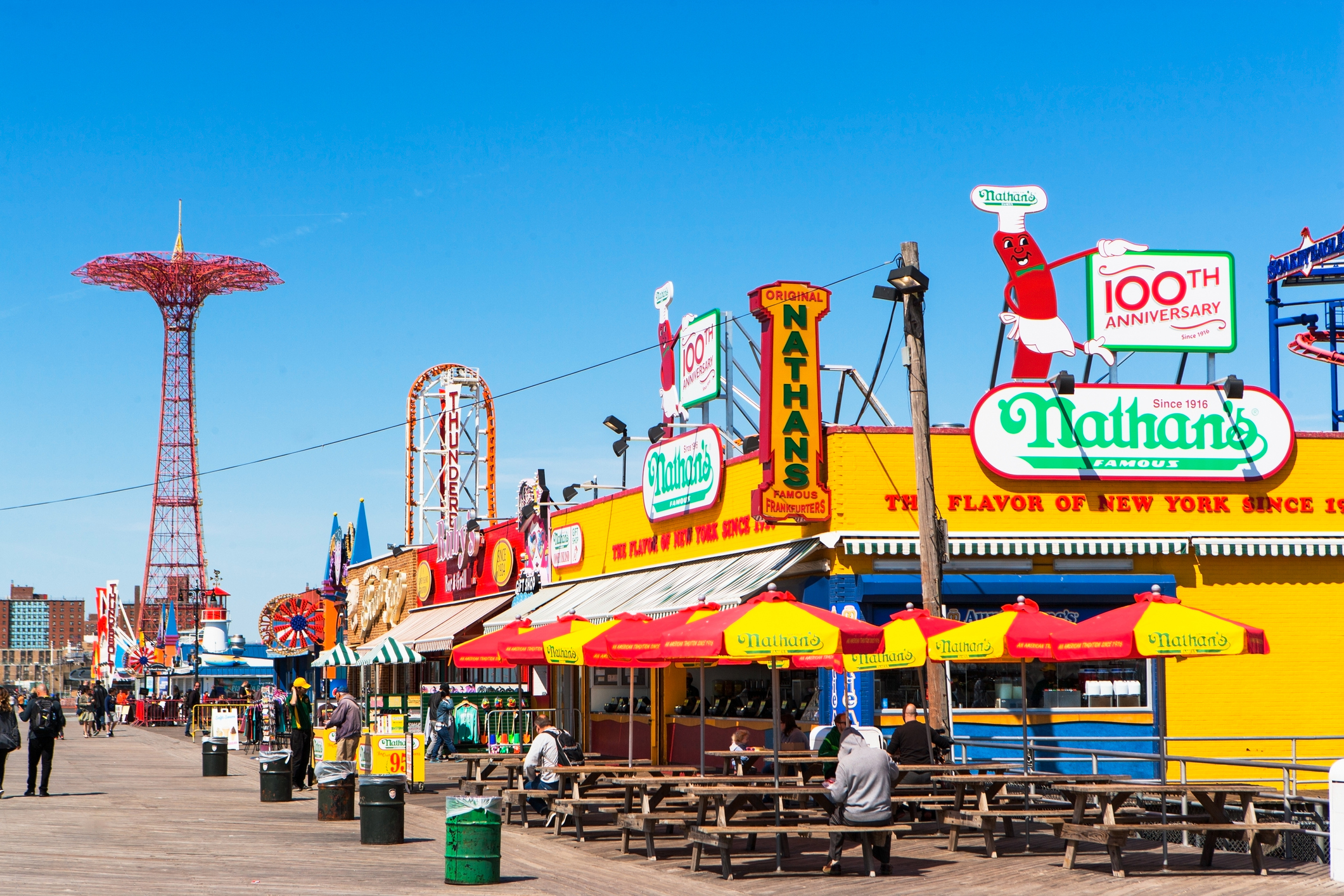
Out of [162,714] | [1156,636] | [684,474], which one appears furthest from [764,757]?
[162,714]

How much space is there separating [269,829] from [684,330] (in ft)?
40.7

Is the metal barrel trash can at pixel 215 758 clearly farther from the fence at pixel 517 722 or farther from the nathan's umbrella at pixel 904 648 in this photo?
the nathan's umbrella at pixel 904 648

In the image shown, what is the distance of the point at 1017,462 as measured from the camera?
22.3 m

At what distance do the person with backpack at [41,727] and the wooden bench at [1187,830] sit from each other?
629 inches

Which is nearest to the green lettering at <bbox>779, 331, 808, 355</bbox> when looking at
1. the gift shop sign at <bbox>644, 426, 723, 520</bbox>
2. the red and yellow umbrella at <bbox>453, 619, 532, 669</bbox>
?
the gift shop sign at <bbox>644, 426, 723, 520</bbox>

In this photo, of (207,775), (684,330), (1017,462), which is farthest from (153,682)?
(1017,462)

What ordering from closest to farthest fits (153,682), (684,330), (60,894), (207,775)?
(60,894) → (684,330) → (207,775) → (153,682)

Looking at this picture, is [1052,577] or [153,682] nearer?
[1052,577]

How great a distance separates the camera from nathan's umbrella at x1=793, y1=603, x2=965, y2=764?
16.4 metres

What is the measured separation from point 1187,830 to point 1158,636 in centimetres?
203

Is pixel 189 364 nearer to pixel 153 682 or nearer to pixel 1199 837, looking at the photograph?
pixel 153 682

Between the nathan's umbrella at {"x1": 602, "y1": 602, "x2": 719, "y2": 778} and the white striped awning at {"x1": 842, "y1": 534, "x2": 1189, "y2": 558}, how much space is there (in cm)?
361

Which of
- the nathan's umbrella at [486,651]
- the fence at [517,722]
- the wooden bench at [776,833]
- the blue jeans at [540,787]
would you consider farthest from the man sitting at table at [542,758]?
the fence at [517,722]

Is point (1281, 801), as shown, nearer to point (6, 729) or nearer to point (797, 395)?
point (797, 395)
